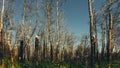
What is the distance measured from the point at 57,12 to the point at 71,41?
106 feet

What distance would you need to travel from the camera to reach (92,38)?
11570 mm

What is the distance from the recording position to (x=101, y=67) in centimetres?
1542

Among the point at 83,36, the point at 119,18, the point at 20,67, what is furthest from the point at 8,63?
the point at 83,36

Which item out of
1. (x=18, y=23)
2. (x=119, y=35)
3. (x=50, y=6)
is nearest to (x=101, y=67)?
(x=50, y=6)

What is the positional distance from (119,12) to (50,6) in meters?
8.45

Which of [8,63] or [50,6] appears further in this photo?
[50,6]

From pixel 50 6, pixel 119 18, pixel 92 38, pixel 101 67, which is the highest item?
pixel 50 6

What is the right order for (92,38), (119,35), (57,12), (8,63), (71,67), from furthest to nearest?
(119,35)
(57,12)
(71,67)
(8,63)
(92,38)

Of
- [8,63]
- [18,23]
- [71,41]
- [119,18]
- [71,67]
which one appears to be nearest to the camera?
[8,63]

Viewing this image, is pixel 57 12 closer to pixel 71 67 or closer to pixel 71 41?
pixel 71 67

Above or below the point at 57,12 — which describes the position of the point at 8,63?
below

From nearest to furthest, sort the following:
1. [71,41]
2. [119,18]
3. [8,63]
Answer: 1. [8,63]
2. [119,18]
3. [71,41]

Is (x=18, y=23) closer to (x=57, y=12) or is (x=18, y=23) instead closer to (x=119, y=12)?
(x=57, y=12)

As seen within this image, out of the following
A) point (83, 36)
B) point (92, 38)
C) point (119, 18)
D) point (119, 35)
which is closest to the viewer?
point (92, 38)
